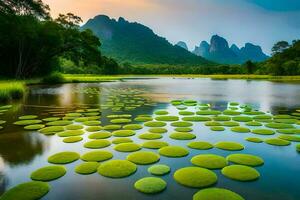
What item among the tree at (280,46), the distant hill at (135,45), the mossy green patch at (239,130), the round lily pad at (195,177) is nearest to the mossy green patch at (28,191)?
the round lily pad at (195,177)

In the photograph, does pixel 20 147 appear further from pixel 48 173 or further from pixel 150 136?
pixel 150 136

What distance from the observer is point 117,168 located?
167 inches

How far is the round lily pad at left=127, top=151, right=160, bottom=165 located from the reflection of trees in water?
207 centimetres

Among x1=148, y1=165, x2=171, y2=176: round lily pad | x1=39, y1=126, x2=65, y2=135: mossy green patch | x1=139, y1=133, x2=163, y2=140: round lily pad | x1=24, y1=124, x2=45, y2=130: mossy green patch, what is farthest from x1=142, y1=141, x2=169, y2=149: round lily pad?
x1=24, y1=124, x2=45, y2=130: mossy green patch

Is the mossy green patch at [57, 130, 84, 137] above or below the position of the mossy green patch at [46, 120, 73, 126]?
below

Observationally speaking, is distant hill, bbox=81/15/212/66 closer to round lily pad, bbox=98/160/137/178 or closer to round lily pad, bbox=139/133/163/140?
round lily pad, bbox=139/133/163/140

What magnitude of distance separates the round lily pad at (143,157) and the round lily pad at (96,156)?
1.46ft

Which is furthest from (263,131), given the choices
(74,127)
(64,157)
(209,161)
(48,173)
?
(48,173)

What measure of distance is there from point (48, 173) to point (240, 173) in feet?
10.9

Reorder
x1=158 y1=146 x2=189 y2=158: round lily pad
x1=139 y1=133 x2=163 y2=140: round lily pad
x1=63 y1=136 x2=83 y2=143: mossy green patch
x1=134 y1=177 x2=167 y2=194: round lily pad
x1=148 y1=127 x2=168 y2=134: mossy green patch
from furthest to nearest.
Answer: x1=148 y1=127 x2=168 y2=134: mossy green patch, x1=139 y1=133 x2=163 y2=140: round lily pad, x1=63 y1=136 x2=83 y2=143: mossy green patch, x1=158 y1=146 x2=189 y2=158: round lily pad, x1=134 y1=177 x2=167 y2=194: round lily pad

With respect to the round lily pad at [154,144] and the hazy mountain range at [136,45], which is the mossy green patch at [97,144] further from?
the hazy mountain range at [136,45]

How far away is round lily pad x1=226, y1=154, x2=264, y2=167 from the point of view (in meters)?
4.54

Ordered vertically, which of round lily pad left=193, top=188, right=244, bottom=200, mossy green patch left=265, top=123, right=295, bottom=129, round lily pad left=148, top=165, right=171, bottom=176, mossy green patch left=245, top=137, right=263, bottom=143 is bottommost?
round lily pad left=148, top=165, right=171, bottom=176

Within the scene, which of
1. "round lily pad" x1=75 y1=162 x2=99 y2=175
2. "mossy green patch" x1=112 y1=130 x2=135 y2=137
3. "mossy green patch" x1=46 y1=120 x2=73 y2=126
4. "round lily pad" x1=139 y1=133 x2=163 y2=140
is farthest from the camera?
"mossy green patch" x1=46 y1=120 x2=73 y2=126
